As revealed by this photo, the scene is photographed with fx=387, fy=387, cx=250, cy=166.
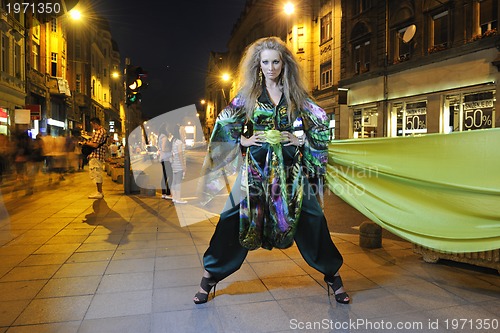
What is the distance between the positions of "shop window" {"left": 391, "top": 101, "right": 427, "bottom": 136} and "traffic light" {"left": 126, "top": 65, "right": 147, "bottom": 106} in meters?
14.3

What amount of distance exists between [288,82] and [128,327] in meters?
2.27

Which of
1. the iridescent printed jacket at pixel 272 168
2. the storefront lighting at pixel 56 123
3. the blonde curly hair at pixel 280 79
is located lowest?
the iridescent printed jacket at pixel 272 168

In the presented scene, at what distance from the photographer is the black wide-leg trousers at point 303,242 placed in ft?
10.4

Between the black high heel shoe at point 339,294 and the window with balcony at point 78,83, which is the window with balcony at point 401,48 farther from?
the window with balcony at point 78,83

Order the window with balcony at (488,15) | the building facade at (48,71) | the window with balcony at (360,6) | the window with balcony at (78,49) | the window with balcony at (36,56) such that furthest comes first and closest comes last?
the window with balcony at (78,49), the window with balcony at (36,56), the window with balcony at (360,6), the building facade at (48,71), the window with balcony at (488,15)

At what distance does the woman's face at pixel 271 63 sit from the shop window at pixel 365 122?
67.6 ft

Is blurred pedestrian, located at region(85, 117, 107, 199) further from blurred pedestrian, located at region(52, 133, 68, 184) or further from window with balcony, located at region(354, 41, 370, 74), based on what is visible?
window with balcony, located at region(354, 41, 370, 74)

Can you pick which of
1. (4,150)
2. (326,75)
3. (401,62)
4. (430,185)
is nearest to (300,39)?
(326,75)

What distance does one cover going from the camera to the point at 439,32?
1853cm

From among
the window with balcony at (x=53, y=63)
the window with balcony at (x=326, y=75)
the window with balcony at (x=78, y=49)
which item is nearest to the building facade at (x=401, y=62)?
the window with balcony at (x=326, y=75)

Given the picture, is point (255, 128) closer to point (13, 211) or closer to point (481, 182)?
point (481, 182)

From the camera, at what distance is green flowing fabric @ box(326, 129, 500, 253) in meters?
3.20

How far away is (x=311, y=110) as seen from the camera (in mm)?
3232

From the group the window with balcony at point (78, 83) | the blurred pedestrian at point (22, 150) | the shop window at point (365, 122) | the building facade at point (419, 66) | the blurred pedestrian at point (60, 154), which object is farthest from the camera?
the window with balcony at point (78, 83)
